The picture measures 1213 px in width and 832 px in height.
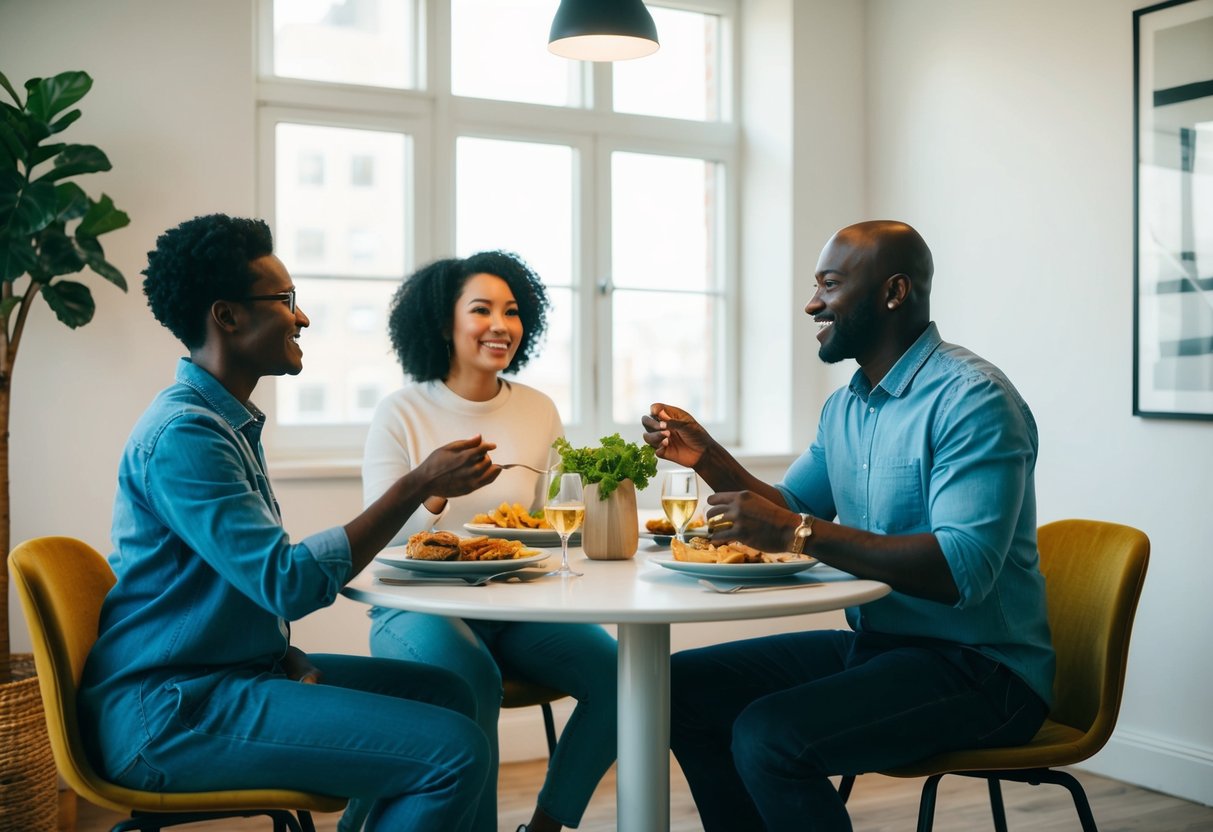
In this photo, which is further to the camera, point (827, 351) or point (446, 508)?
point (446, 508)

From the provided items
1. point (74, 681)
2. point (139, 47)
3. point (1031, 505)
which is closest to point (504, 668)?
point (74, 681)

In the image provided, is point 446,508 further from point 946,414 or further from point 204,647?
point 946,414

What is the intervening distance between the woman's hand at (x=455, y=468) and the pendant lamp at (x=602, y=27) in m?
1.29

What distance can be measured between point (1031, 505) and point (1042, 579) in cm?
13

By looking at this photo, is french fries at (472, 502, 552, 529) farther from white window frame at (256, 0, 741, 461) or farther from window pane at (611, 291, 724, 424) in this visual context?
window pane at (611, 291, 724, 424)

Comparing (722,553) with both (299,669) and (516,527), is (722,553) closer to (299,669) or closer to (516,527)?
(516,527)

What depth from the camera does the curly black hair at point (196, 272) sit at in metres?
1.84

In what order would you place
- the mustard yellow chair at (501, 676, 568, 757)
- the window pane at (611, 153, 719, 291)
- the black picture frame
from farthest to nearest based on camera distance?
the window pane at (611, 153, 719, 291) → the black picture frame → the mustard yellow chair at (501, 676, 568, 757)

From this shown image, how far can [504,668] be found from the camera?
251 centimetres

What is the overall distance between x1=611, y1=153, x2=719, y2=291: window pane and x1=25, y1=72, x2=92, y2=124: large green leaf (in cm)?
191

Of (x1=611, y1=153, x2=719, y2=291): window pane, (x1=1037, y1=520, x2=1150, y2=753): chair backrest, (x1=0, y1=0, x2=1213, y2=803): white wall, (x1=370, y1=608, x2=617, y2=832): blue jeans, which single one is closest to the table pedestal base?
(x1=370, y1=608, x2=617, y2=832): blue jeans

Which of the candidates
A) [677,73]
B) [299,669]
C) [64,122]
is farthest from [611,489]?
[677,73]

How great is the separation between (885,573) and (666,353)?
264cm

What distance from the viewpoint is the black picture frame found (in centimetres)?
313
